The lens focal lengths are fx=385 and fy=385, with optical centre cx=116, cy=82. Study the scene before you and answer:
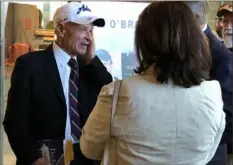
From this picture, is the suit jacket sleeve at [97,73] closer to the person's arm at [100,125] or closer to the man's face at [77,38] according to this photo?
the man's face at [77,38]

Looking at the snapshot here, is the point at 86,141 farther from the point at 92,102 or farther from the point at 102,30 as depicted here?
the point at 102,30

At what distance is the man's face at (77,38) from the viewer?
1.72 meters

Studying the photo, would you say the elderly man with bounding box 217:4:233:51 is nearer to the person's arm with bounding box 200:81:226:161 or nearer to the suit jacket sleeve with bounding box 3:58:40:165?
the person's arm with bounding box 200:81:226:161

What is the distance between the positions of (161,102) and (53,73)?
25.7 inches

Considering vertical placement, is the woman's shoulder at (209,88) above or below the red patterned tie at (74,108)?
above

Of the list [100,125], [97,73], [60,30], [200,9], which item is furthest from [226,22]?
[100,125]

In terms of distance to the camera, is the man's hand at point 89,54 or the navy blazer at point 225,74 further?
the man's hand at point 89,54

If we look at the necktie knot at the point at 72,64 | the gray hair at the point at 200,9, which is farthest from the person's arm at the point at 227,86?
the necktie knot at the point at 72,64

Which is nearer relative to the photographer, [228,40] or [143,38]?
[143,38]

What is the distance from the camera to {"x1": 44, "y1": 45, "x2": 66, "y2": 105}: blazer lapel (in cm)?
162

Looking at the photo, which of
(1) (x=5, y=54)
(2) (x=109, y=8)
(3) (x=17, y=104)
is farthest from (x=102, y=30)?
(3) (x=17, y=104)

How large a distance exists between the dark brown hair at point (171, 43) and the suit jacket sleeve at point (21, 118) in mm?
593

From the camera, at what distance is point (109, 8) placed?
2.65 m

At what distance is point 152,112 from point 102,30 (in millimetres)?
1641
